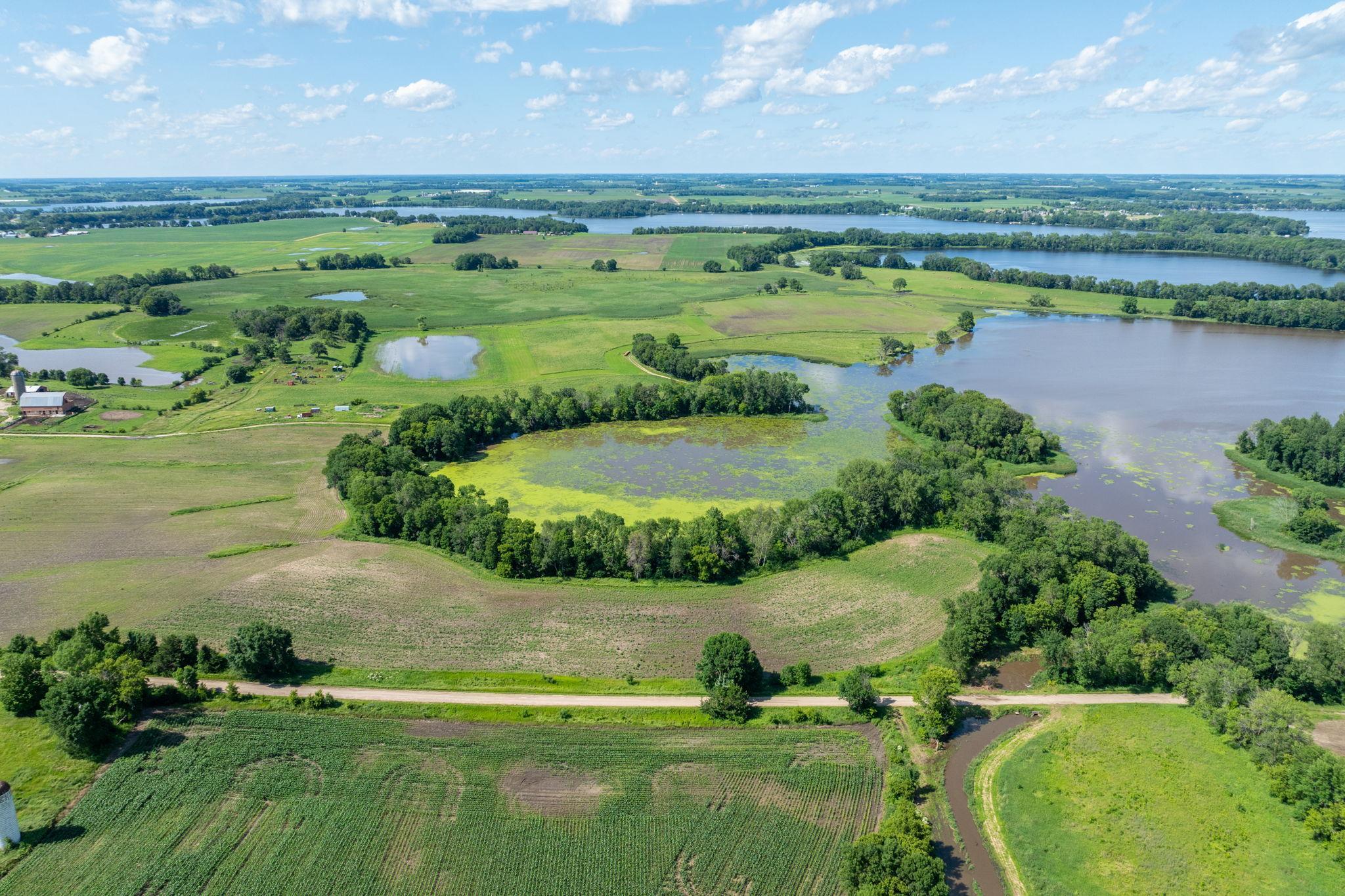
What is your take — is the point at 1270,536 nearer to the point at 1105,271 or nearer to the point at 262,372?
the point at 262,372

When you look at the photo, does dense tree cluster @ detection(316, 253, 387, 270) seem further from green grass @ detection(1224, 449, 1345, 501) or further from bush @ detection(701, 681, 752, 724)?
green grass @ detection(1224, 449, 1345, 501)

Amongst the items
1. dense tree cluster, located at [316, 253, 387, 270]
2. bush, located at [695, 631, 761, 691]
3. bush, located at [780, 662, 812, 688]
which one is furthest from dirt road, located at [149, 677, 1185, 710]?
dense tree cluster, located at [316, 253, 387, 270]

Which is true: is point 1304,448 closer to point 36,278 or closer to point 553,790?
point 553,790

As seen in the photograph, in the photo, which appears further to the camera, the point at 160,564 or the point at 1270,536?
the point at 1270,536

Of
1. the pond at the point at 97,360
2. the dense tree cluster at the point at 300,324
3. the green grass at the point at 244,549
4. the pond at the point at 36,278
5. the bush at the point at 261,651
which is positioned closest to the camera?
the bush at the point at 261,651

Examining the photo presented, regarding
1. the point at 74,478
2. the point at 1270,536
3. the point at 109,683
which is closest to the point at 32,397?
the point at 74,478

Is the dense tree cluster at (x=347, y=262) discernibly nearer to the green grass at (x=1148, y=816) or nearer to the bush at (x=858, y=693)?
the bush at (x=858, y=693)

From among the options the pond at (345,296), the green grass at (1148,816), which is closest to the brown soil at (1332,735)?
the green grass at (1148,816)
